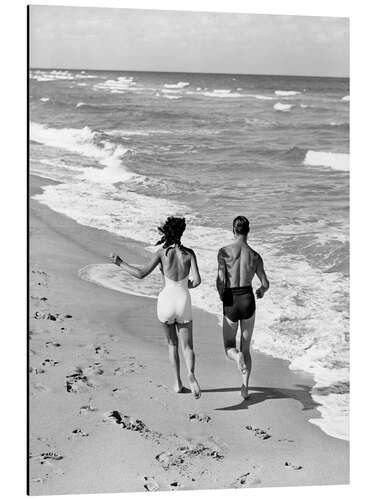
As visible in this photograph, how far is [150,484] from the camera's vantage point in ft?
20.1

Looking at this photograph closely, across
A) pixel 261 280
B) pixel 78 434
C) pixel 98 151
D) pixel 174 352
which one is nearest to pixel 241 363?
pixel 174 352

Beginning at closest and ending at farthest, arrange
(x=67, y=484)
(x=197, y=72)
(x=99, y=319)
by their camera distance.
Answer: (x=67, y=484), (x=99, y=319), (x=197, y=72)

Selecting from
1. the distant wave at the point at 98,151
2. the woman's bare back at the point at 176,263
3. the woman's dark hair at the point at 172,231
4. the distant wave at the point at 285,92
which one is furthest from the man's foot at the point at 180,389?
the distant wave at the point at 285,92

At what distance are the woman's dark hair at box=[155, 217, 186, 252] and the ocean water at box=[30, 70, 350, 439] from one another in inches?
4.1

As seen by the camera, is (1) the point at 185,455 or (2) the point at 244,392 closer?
(1) the point at 185,455

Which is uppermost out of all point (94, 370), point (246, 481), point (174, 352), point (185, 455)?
point (174, 352)

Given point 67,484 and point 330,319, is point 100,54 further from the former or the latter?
point 67,484

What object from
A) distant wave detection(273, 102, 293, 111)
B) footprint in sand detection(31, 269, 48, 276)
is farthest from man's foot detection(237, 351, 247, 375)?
distant wave detection(273, 102, 293, 111)

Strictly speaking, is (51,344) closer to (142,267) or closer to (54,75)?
(142,267)

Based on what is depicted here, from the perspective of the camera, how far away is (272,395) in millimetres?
6516

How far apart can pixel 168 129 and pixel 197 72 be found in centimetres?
49

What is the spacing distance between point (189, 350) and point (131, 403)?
0.52 meters

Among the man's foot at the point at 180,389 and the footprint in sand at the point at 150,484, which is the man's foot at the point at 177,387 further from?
the footprint in sand at the point at 150,484
